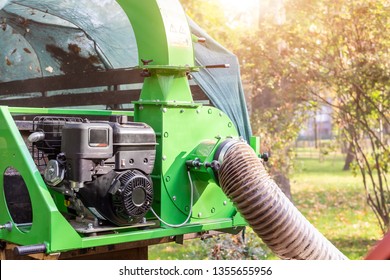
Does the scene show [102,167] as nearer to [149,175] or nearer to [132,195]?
[132,195]

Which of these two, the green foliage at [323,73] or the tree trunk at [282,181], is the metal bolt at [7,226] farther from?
the tree trunk at [282,181]

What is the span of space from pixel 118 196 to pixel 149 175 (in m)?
0.37

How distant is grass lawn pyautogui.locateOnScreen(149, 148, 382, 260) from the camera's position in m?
6.89

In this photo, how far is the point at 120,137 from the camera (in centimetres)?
391

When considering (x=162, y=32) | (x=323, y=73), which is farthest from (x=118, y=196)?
(x=323, y=73)

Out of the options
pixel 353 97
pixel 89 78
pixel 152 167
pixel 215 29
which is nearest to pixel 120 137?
pixel 152 167

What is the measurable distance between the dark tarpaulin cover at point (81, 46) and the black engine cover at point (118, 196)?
6.61ft

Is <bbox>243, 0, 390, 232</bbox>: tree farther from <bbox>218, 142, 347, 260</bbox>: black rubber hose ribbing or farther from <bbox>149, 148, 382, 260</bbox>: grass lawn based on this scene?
<bbox>218, 142, 347, 260</bbox>: black rubber hose ribbing

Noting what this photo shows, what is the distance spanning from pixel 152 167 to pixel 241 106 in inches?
79.8

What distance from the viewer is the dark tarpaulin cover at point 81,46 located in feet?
19.1

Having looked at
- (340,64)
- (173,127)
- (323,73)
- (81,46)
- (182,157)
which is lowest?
(182,157)

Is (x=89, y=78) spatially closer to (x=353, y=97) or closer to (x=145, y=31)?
(x=145, y=31)

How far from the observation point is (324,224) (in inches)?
408
